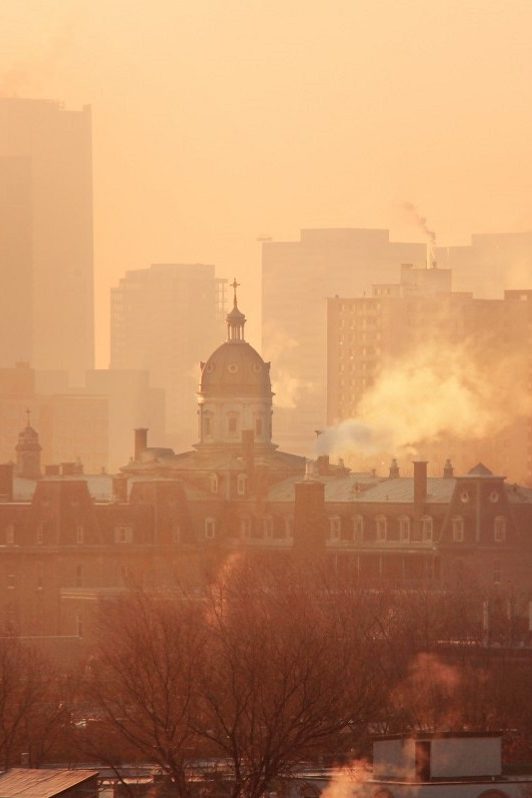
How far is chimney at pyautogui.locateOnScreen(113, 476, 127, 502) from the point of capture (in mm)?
196125

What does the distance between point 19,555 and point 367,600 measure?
25.6 meters

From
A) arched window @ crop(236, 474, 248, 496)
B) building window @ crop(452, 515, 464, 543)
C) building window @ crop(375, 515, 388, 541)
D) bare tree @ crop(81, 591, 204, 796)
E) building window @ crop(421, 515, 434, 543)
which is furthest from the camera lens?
arched window @ crop(236, 474, 248, 496)

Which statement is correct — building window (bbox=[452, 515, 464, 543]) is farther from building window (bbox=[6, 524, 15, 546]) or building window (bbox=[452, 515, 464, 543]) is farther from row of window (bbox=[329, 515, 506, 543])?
building window (bbox=[6, 524, 15, 546])

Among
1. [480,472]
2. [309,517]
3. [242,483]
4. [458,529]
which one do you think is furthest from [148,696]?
[242,483]

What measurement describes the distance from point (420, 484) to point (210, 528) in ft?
36.4

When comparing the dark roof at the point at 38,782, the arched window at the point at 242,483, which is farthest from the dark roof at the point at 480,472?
the dark roof at the point at 38,782

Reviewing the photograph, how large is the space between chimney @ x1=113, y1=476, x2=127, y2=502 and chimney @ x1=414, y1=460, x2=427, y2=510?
1269cm

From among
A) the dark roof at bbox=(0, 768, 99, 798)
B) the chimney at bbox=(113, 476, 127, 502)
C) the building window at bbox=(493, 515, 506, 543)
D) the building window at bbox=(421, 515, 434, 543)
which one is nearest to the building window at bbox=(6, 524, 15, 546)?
the chimney at bbox=(113, 476, 127, 502)

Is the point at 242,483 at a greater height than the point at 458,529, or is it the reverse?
the point at 242,483

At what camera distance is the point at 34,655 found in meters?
159

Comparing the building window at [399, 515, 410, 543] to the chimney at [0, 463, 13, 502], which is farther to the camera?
the chimney at [0, 463, 13, 502]

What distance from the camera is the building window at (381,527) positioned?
636 feet

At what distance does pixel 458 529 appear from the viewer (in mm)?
191250

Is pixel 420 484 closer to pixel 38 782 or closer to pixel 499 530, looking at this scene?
pixel 499 530
